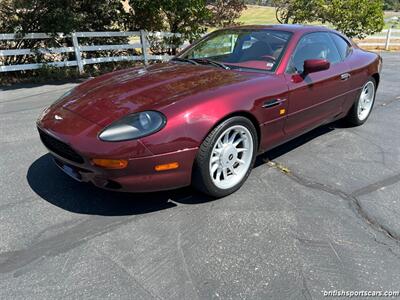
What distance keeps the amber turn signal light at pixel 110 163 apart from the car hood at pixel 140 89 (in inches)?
11.8

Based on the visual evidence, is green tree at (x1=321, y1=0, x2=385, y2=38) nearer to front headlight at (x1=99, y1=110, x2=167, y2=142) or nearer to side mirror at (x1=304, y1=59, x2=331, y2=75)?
side mirror at (x1=304, y1=59, x2=331, y2=75)

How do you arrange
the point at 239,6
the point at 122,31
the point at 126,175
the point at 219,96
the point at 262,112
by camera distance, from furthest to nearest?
1. the point at 239,6
2. the point at 122,31
3. the point at 262,112
4. the point at 219,96
5. the point at 126,175

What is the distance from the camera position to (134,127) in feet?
9.01

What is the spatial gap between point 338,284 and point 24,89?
7.43 metres

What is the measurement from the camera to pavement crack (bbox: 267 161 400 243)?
2.91m

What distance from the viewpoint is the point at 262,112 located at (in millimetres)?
3354

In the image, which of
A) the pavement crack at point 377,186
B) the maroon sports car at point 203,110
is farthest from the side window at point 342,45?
the pavement crack at point 377,186

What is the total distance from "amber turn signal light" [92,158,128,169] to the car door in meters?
1.80

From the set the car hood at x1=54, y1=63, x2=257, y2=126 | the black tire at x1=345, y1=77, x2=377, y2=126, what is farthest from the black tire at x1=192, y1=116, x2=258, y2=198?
the black tire at x1=345, y1=77, x2=377, y2=126

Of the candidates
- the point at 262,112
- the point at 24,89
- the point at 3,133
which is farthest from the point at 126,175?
the point at 24,89

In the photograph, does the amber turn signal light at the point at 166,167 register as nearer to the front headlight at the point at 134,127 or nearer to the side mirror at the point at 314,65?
the front headlight at the point at 134,127

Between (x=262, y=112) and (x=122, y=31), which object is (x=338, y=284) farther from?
(x=122, y=31)

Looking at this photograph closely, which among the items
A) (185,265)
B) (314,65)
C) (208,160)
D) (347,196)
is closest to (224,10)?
(314,65)

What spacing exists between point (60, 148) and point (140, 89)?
85 cm
